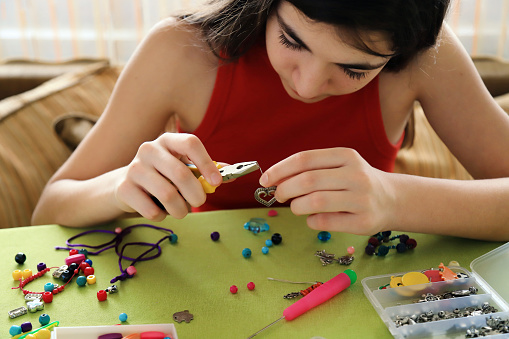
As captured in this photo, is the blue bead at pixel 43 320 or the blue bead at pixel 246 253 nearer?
the blue bead at pixel 43 320

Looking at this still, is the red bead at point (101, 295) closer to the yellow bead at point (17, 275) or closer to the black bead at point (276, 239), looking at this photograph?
the yellow bead at point (17, 275)

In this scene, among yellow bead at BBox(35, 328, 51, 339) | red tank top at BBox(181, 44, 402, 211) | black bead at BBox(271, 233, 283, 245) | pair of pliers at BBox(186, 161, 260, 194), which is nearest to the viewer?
yellow bead at BBox(35, 328, 51, 339)

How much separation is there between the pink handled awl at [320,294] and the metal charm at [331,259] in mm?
50

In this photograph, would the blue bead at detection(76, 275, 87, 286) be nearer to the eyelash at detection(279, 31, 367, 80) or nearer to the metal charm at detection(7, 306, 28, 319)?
the metal charm at detection(7, 306, 28, 319)

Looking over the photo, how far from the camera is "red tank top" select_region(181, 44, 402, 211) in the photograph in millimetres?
1188

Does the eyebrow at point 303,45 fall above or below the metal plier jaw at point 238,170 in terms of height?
above

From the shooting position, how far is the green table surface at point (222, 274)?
0.76 m

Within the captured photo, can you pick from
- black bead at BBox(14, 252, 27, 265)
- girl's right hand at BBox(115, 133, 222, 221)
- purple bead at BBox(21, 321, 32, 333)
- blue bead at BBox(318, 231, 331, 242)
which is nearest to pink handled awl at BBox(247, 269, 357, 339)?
blue bead at BBox(318, 231, 331, 242)

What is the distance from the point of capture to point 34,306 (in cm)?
78

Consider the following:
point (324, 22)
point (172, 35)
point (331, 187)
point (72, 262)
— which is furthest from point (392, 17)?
point (72, 262)

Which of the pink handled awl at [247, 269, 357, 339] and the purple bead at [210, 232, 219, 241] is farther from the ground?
the pink handled awl at [247, 269, 357, 339]

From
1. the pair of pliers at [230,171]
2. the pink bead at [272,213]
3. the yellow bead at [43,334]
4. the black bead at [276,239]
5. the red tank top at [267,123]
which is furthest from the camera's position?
the red tank top at [267,123]

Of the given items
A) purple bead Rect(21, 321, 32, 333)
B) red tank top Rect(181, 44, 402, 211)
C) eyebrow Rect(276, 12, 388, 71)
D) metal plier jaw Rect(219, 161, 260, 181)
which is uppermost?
eyebrow Rect(276, 12, 388, 71)

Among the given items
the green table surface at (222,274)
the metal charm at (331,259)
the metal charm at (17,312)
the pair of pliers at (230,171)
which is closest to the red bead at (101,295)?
the green table surface at (222,274)
